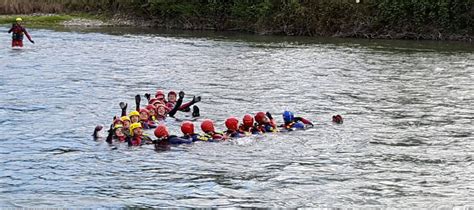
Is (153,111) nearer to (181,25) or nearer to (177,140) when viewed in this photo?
(177,140)

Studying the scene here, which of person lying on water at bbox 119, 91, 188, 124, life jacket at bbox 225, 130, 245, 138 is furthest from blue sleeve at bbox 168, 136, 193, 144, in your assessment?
person lying on water at bbox 119, 91, 188, 124

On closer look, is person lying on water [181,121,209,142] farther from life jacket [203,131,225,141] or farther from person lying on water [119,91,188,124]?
person lying on water [119,91,188,124]

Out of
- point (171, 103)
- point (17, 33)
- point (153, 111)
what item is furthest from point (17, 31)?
point (153, 111)

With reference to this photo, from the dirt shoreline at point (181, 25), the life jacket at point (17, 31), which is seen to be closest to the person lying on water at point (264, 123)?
the life jacket at point (17, 31)

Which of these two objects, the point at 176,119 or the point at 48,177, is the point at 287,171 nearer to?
the point at 48,177

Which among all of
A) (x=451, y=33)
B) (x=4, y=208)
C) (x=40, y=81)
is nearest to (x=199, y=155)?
(x=4, y=208)

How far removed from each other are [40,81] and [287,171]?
16.7 meters

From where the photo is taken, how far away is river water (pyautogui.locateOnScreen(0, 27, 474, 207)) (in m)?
14.3

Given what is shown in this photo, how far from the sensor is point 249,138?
19.6m

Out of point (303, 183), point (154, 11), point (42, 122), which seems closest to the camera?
point (303, 183)

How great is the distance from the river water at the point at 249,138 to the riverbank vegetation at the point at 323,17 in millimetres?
18690

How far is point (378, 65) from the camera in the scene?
3912 cm

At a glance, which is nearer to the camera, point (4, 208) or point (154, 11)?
point (4, 208)

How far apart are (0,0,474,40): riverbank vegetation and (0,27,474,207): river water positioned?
18.7m
